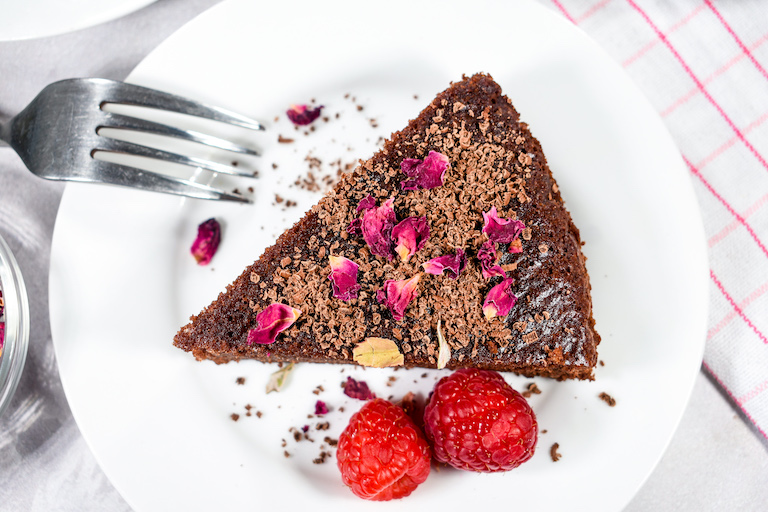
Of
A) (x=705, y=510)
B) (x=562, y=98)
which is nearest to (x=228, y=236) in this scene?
(x=562, y=98)

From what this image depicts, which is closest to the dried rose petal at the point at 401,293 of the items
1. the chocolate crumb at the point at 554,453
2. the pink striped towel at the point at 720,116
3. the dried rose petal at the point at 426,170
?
the dried rose petal at the point at 426,170

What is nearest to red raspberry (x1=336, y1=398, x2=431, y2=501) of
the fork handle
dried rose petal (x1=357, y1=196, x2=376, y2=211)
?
dried rose petal (x1=357, y1=196, x2=376, y2=211)

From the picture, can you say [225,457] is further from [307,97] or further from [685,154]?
[685,154]

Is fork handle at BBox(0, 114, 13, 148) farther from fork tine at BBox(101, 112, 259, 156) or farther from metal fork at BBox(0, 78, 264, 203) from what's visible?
fork tine at BBox(101, 112, 259, 156)

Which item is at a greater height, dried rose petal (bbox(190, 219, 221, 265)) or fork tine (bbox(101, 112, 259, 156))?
fork tine (bbox(101, 112, 259, 156))

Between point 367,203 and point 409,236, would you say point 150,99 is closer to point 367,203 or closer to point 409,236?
point 367,203

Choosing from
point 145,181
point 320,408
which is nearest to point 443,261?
point 320,408

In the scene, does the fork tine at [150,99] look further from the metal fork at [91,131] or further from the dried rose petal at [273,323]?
the dried rose petal at [273,323]
